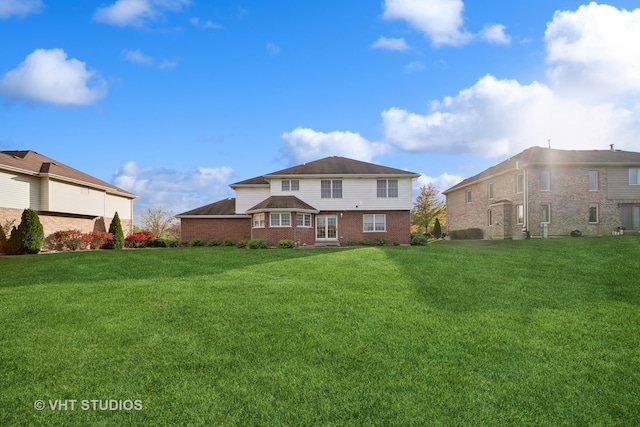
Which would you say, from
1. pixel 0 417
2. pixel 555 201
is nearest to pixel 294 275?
pixel 0 417

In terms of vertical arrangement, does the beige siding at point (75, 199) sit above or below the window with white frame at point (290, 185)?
below

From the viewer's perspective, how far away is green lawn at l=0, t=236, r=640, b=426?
4836mm

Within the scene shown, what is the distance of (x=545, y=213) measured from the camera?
2872cm

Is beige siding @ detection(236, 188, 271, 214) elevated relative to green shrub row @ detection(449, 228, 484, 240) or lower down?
elevated

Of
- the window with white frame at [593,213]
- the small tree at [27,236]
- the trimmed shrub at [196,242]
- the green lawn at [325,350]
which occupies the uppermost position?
the window with white frame at [593,213]

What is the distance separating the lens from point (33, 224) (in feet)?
74.7

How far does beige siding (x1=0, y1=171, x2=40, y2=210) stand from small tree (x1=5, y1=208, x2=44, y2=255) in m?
1.26

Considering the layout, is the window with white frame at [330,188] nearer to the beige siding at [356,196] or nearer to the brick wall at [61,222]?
the beige siding at [356,196]

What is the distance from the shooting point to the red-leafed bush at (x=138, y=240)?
3066 centimetres

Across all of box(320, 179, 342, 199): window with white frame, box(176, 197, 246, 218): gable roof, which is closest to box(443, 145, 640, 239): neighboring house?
box(320, 179, 342, 199): window with white frame

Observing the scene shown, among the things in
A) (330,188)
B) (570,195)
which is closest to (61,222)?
(330,188)

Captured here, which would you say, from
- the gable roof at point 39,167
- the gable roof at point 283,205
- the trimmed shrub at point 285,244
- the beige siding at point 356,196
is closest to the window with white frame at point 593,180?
the beige siding at point 356,196

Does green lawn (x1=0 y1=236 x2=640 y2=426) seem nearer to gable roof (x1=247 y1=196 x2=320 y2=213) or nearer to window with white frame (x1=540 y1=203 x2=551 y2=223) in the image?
gable roof (x1=247 y1=196 x2=320 y2=213)

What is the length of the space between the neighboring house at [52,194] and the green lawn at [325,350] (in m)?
15.5
